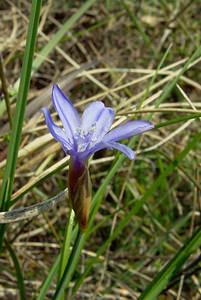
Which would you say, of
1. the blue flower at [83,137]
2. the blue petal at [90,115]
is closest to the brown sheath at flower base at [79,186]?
the blue flower at [83,137]

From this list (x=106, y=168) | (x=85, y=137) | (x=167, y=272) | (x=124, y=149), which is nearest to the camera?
(x=124, y=149)

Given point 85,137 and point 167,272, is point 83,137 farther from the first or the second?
point 167,272

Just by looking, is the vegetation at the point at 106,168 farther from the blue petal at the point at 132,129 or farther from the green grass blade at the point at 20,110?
the blue petal at the point at 132,129

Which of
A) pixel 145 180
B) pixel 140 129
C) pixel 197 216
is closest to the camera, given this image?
pixel 140 129

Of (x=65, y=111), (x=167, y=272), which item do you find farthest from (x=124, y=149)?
(x=167, y=272)

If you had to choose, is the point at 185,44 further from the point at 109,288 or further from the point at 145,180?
the point at 109,288

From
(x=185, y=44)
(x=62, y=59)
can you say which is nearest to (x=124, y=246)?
(x=62, y=59)
